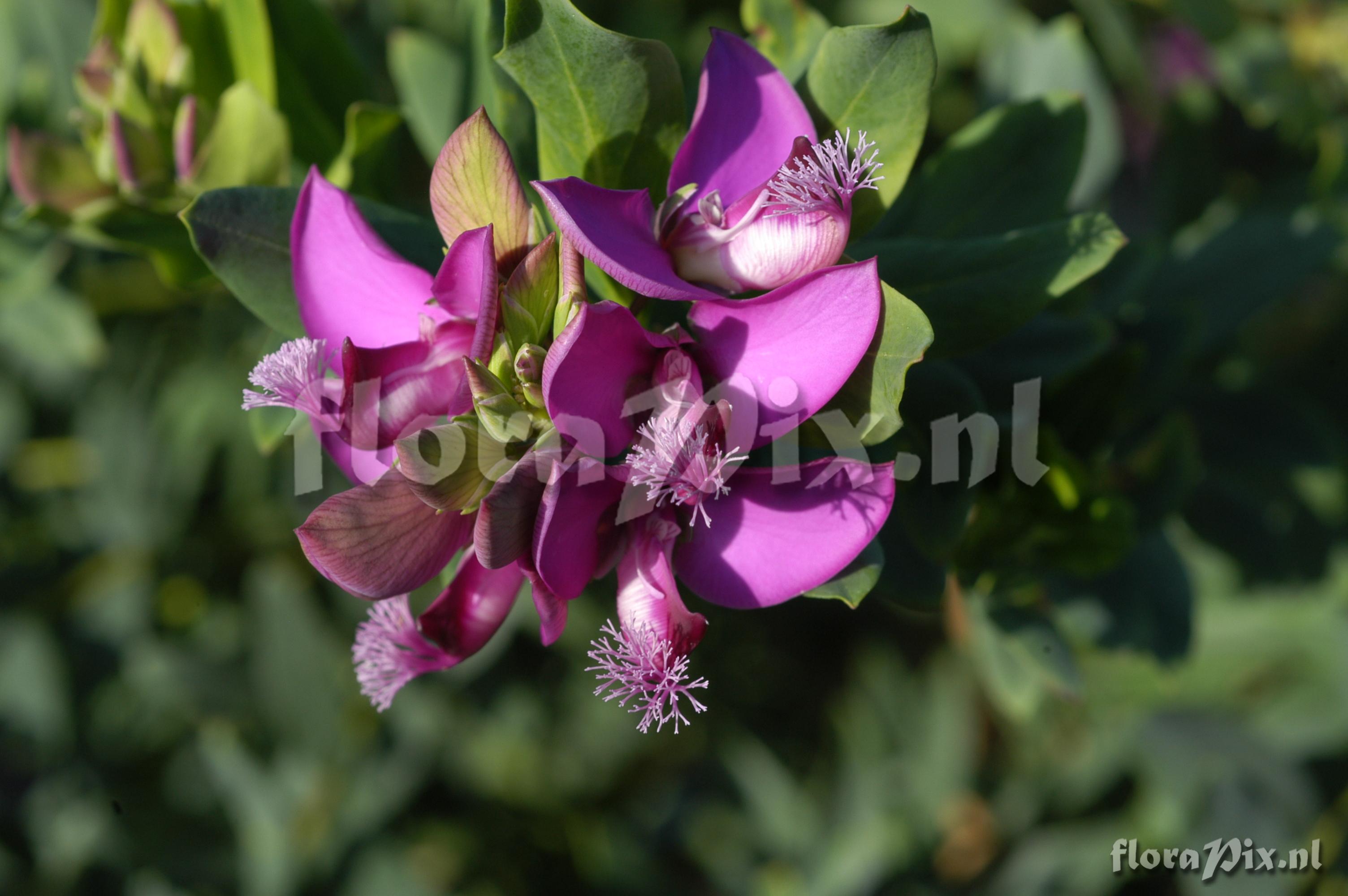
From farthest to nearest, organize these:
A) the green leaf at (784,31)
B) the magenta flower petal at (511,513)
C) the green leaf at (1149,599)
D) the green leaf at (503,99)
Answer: the green leaf at (1149,599)
the green leaf at (784,31)
the green leaf at (503,99)
the magenta flower petal at (511,513)

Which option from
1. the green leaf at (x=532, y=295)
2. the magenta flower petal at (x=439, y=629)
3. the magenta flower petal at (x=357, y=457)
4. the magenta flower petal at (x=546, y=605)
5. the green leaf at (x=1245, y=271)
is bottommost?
the green leaf at (x=1245, y=271)

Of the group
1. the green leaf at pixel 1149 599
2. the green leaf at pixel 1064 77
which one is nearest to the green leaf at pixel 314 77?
the green leaf at pixel 1064 77

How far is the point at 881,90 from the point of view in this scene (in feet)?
3.59

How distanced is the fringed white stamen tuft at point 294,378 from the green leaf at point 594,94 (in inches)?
14.5

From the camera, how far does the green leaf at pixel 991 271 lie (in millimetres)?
1112

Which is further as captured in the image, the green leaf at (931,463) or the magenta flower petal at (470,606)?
the green leaf at (931,463)

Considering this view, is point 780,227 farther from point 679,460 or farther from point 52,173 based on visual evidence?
point 52,173

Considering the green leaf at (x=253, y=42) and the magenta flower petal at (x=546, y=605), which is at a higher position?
the green leaf at (x=253, y=42)

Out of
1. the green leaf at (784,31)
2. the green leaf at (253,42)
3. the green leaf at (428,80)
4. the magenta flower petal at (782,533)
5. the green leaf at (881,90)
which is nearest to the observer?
the magenta flower petal at (782,533)

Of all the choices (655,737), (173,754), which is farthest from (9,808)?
(655,737)

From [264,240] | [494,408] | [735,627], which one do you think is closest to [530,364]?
[494,408]

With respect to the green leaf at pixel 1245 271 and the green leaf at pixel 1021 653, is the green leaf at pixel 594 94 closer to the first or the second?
the green leaf at pixel 1021 653

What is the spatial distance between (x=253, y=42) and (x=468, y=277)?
821mm

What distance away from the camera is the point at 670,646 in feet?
3.11
